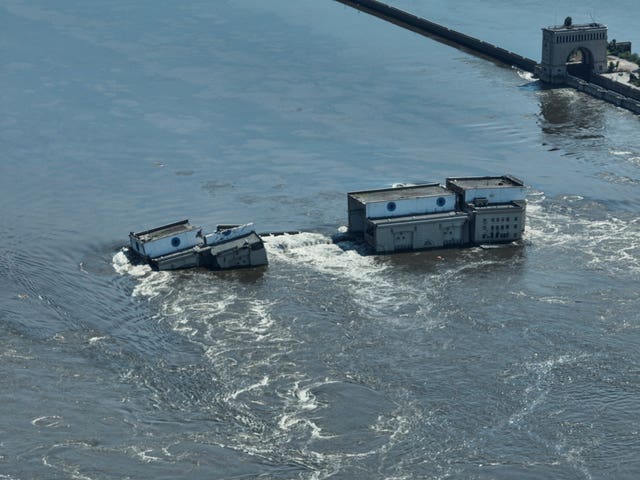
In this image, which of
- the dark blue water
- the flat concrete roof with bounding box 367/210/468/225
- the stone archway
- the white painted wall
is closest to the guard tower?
the stone archway

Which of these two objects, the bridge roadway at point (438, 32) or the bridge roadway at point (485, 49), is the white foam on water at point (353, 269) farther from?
the bridge roadway at point (438, 32)

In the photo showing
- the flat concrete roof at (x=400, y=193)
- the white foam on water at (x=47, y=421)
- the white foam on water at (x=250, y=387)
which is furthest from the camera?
the flat concrete roof at (x=400, y=193)

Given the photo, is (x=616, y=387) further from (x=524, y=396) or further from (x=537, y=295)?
(x=537, y=295)

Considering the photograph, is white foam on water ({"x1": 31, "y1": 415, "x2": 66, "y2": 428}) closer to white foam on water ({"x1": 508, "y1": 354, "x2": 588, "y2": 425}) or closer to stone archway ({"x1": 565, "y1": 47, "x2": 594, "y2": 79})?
white foam on water ({"x1": 508, "y1": 354, "x2": 588, "y2": 425})

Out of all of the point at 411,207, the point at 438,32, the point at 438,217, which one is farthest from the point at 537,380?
the point at 438,32

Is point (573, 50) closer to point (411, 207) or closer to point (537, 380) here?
point (411, 207)

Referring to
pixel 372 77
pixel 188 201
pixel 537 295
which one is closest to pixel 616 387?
pixel 537 295

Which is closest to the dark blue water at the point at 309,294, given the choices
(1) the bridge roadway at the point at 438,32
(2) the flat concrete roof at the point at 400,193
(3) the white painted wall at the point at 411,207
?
(3) the white painted wall at the point at 411,207

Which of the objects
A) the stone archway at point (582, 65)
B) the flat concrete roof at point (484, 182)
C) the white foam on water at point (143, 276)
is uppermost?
the stone archway at point (582, 65)
